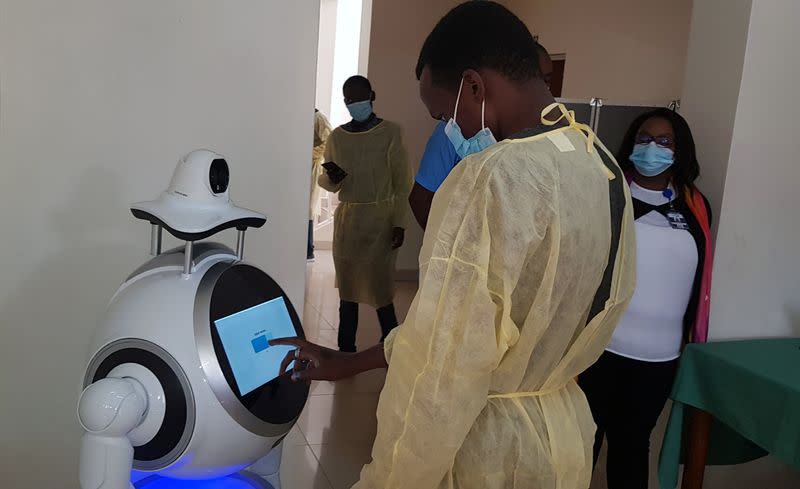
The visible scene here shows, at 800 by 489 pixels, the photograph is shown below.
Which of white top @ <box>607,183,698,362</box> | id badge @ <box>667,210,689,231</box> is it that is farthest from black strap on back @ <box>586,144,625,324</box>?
id badge @ <box>667,210,689,231</box>

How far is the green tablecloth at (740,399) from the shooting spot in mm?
1814

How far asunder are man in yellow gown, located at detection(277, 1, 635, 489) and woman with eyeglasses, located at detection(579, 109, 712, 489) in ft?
2.95

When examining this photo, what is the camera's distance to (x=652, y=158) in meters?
2.07

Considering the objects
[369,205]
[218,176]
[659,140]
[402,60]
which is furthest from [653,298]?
[402,60]

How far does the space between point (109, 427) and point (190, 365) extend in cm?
14

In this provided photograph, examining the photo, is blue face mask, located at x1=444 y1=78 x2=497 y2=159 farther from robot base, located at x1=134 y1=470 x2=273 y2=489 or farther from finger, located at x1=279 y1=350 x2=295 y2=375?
robot base, located at x1=134 y1=470 x2=273 y2=489

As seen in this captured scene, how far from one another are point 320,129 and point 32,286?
3024 millimetres

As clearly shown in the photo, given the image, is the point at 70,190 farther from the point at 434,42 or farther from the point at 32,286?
the point at 434,42

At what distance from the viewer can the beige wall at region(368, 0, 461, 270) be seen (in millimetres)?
5363

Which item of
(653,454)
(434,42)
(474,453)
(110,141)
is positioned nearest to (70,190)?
(110,141)

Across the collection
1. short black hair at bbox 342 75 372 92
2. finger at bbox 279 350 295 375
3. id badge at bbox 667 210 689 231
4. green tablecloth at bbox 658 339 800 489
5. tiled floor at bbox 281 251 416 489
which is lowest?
tiled floor at bbox 281 251 416 489

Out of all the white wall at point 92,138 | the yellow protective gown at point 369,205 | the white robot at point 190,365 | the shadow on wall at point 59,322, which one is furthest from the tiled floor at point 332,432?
the white robot at point 190,365

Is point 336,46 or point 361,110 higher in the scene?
point 336,46

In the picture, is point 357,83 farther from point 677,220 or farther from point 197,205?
point 197,205
